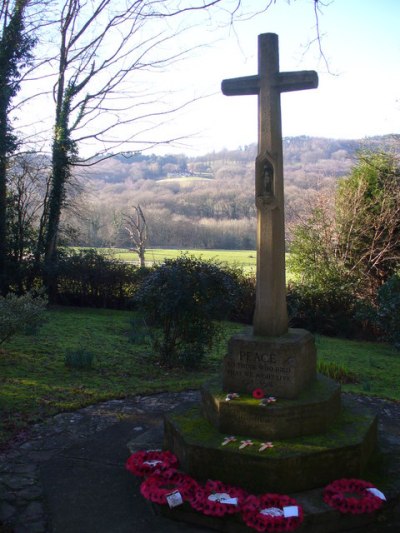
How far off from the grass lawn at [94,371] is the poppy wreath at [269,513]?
2682 millimetres

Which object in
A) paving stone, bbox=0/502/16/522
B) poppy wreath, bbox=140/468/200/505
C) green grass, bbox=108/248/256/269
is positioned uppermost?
green grass, bbox=108/248/256/269

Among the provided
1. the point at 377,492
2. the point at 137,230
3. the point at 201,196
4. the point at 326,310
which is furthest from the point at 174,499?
the point at 201,196

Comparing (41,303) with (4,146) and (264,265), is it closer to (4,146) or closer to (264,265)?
(264,265)

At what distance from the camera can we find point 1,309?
714 cm

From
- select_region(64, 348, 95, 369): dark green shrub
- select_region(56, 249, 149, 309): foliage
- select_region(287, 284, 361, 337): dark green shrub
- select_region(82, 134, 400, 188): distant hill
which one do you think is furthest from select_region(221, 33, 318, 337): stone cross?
select_region(82, 134, 400, 188): distant hill

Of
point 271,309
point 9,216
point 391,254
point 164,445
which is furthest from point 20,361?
point 391,254

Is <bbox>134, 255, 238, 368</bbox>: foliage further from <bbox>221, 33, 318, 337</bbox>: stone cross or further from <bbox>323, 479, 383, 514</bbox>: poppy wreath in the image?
<bbox>323, 479, 383, 514</bbox>: poppy wreath

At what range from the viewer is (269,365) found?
4.35 metres

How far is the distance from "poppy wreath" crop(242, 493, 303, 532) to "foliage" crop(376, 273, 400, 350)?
9184mm

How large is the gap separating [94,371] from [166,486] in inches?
172

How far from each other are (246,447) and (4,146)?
13.1 m

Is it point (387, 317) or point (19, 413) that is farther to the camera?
point (387, 317)

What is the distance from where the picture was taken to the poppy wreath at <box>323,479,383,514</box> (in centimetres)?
Result: 358

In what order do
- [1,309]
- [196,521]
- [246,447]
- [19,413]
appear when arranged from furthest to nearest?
[1,309] < [19,413] < [246,447] < [196,521]
